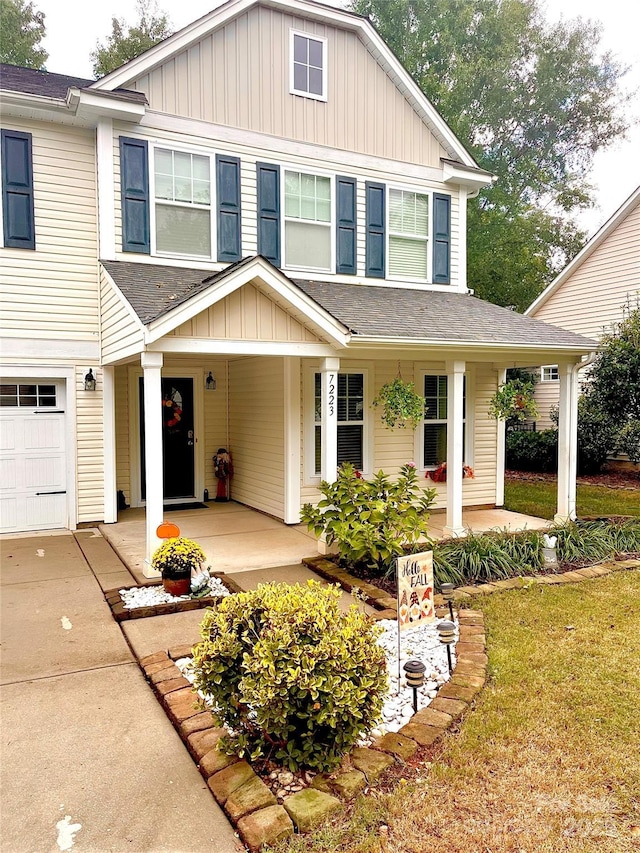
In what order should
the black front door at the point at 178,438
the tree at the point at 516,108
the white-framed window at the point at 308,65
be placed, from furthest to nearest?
the tree at the point at 516,108, the black front door at the point at 178,438, the white-framed window at the point at 308,65

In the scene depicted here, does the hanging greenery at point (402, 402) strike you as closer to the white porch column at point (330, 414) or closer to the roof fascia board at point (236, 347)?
the white porch column at point (330, 414)

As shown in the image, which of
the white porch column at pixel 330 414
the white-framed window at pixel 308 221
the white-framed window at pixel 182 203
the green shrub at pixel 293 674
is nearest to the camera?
the green shrub at pixel 293 674

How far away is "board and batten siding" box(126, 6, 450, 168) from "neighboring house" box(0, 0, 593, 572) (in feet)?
0.10

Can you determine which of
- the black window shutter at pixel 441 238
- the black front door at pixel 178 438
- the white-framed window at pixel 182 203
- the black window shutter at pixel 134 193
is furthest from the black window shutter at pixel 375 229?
the black front door at pixel 178 438

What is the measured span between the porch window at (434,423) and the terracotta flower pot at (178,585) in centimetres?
521

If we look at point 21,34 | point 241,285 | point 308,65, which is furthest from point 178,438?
point 21,34

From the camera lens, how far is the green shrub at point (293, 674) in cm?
272

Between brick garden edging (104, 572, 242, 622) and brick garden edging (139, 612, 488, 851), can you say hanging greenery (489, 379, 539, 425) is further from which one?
brick garden edging (104, 572, 242, 622)

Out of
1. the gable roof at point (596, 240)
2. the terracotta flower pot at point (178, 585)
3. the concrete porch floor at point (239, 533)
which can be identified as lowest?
the concrete porch floor at point (239, 533)

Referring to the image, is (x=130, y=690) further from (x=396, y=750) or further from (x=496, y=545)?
(x=496, y=545)

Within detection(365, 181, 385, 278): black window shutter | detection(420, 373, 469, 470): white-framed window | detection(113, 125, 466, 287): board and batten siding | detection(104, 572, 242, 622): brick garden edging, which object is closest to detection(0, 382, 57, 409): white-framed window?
detection(113, 125, 466, 287): board and batten siding

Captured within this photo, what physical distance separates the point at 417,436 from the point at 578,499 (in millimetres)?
3849

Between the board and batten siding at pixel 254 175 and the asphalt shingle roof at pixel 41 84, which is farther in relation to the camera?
the board and batten siding at pixel 254 175

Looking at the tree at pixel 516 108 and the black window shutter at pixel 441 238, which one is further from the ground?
the tree at pixel 516 108
